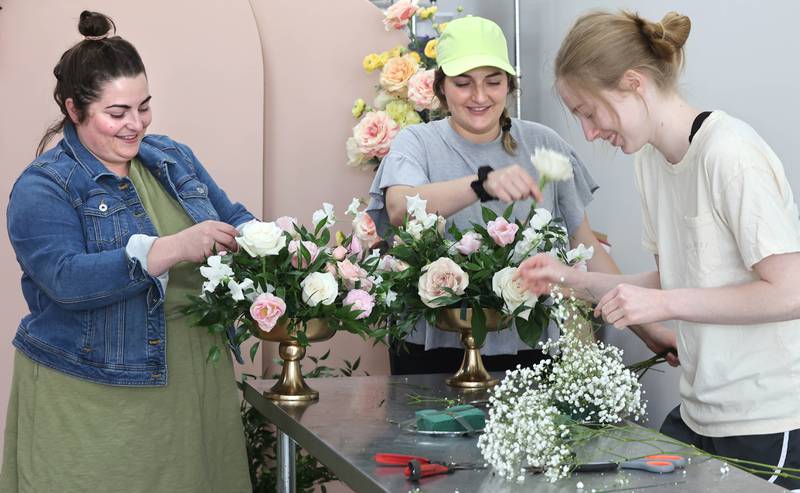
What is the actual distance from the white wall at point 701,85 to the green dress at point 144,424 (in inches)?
53.7

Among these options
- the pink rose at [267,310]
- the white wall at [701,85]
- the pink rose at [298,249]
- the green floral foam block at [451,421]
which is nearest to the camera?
the green floral foam block at [451,421]

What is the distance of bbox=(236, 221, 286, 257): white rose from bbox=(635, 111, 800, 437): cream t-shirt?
903mm

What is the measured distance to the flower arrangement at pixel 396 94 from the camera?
3.87 m

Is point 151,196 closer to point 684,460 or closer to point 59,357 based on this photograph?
point 59,357

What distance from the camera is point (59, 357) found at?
245 cm

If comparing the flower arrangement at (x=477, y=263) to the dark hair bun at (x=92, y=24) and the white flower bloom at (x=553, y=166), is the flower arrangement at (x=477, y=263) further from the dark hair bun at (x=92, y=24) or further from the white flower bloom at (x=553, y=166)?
the dark hair bun at (x=92, y=24)

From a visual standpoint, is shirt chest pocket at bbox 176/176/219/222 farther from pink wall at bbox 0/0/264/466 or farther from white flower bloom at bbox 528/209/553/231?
pink wall at bbox 0/0/264/466

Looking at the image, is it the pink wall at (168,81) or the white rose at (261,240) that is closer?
the white rose at (261,240)

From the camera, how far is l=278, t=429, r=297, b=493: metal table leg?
101 inches

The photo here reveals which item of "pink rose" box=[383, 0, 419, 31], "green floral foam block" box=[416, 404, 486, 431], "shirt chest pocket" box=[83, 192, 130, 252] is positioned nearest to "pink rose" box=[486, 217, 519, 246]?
"green floral foam block" box=[416, 404, 486, 431]

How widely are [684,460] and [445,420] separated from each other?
1.65 feet

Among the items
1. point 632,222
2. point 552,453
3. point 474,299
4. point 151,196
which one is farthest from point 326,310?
point 632,222

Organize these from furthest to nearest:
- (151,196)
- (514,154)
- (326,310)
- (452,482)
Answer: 1. (514,154)
2. (151,196)
3. (326,310)
4. (452,482)

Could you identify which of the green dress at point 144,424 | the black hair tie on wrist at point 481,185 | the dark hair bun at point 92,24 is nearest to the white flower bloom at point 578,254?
the black hair tie on wrist at point 481,185
